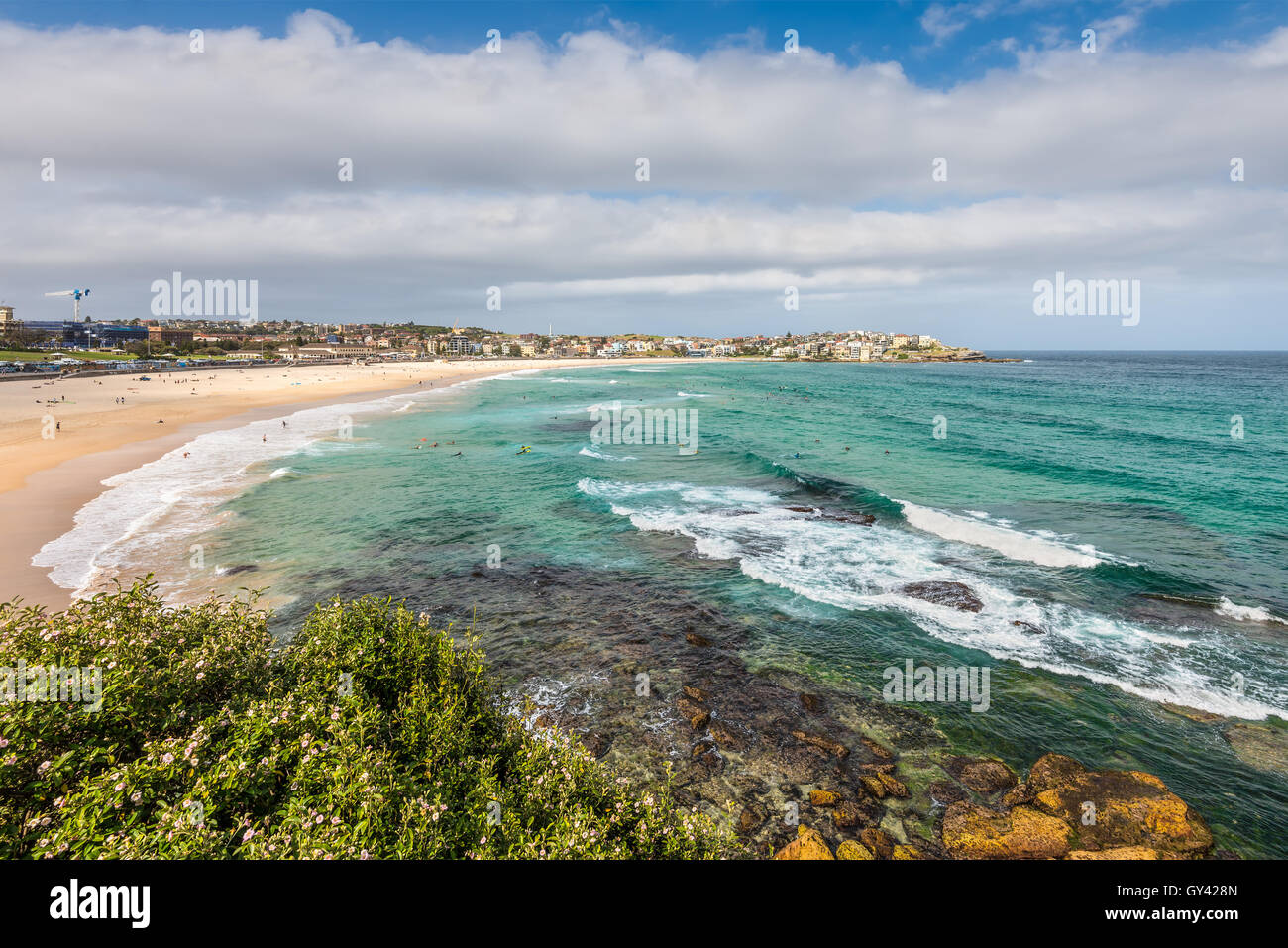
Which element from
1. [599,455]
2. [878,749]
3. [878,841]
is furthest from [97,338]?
[878,841]

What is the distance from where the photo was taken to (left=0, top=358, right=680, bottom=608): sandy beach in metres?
24.1

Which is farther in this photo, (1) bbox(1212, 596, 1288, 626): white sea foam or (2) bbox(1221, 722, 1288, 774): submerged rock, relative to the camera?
(1) bbox(1212, 596, 1288, 626): white sea foam

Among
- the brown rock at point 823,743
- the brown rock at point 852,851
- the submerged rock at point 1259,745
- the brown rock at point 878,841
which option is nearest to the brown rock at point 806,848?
the brown rock at point 852,851

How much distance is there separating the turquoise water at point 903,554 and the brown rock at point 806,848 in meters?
5.46

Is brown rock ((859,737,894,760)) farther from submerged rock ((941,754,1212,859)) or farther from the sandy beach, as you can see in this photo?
the sandy beach

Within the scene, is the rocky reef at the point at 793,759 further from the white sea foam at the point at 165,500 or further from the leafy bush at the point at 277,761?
the white sea foam at the point at 165,500

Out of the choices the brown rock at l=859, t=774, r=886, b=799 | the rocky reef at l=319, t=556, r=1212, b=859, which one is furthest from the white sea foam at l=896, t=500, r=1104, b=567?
the brown rock at l=859, t=774, r=886, b=799

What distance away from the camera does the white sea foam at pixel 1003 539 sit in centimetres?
2400

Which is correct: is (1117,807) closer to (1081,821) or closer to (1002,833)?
(1081,821)

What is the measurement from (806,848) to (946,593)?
13589 millimetres

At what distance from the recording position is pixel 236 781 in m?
6.35

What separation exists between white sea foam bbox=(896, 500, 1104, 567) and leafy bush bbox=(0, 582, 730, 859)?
70.0 feet

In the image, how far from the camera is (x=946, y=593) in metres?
20.8
